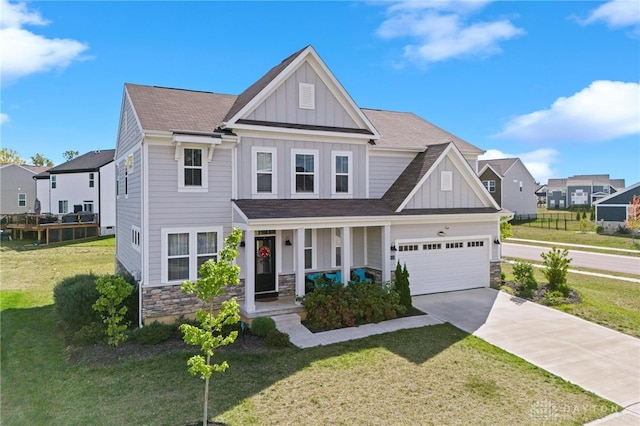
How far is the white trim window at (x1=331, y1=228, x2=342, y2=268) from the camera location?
14898mm

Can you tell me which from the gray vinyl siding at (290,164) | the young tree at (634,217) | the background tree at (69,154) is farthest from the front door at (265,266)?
the background tree at (69,154)

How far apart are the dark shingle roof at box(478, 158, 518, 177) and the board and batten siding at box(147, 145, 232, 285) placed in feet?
144

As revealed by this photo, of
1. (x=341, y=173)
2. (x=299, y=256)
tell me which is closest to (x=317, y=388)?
(x=299, y=256)

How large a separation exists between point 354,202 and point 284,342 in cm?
652

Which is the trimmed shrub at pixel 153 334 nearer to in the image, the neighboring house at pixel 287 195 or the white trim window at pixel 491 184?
the neighboring house at pixel 287 195

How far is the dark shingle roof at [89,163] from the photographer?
36.3m

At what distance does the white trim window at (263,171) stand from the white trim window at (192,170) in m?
1.67

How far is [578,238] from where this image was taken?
35.6 m

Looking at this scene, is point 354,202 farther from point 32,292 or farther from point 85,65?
point 32,292

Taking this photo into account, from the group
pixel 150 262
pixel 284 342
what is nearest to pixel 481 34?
pixel 284 342

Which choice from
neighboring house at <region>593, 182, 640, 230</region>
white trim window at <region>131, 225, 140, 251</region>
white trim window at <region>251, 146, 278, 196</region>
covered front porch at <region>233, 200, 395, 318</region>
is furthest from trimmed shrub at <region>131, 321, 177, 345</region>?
neighboring house at <region>593, 182, 640, 230</region>

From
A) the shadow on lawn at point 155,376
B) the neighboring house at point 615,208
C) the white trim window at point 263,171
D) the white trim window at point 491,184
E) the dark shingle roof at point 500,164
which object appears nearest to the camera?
the shadow on lawn at point 155,376

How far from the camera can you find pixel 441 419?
6785mm

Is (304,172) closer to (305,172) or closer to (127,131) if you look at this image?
(305,172)
